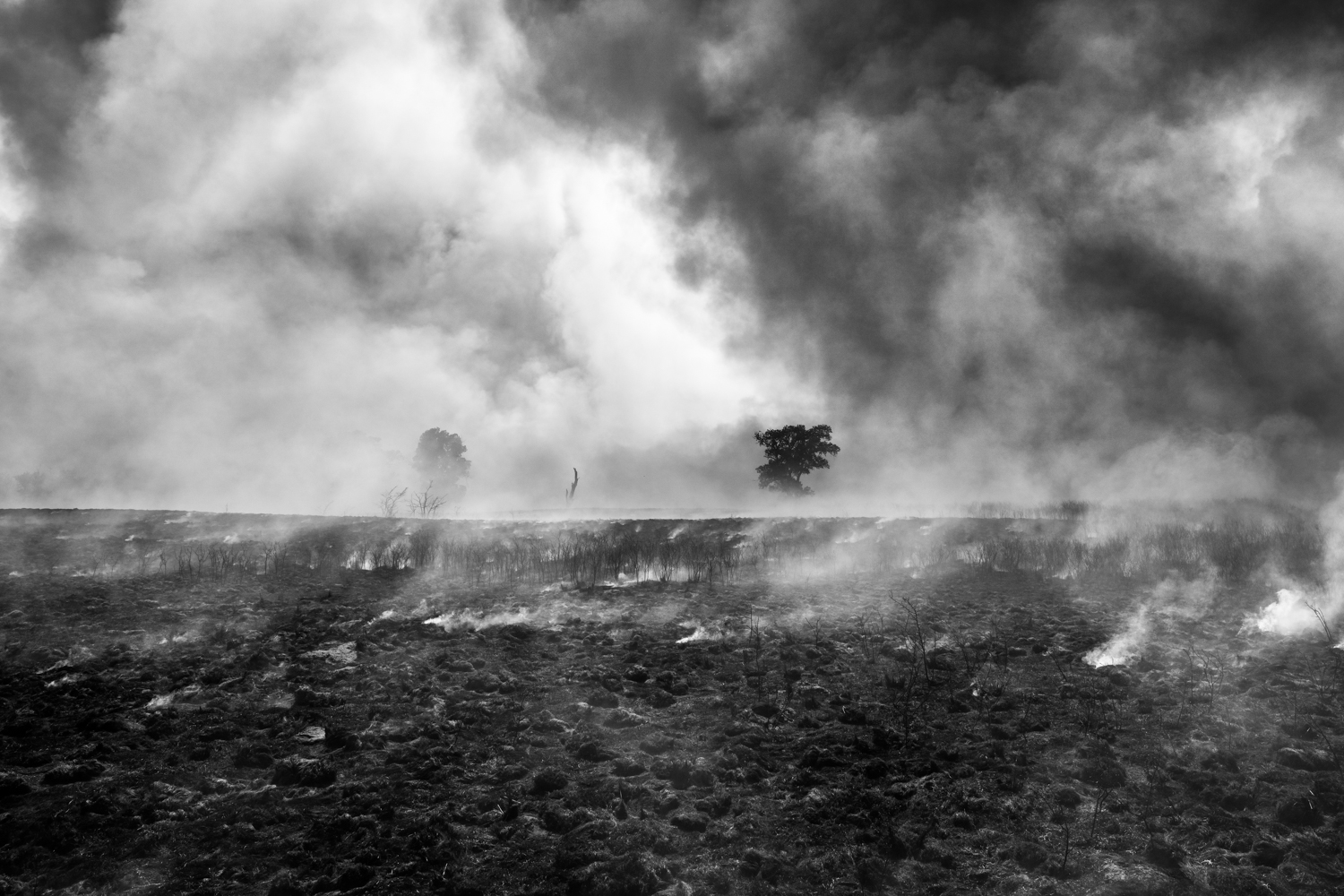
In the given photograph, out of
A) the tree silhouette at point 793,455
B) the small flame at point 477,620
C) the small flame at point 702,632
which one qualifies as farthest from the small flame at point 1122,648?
the tree silhouette at point 793,455

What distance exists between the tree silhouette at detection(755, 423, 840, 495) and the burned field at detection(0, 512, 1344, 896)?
29.0 meters

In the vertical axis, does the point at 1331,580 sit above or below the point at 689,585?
above

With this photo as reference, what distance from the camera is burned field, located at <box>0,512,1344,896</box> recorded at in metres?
4.42

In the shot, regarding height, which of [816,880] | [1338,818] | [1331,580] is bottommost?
[816,880]

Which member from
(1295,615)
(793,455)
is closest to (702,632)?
(1295,615)

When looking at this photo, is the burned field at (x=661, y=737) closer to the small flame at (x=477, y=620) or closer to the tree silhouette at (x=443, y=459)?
the small flame at (x=477, y=620)

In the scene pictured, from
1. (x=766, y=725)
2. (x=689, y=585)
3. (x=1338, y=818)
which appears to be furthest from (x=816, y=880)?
(x=689, y=585)

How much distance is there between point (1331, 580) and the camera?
36.4 ft

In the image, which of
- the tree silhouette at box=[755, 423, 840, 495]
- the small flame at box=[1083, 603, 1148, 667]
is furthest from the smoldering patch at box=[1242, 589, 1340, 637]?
the tree silhouette at box=[755, 423, 840, 495]

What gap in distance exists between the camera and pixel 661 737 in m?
6.23

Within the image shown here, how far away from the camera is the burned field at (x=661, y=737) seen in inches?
174

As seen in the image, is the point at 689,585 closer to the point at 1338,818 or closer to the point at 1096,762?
the point at 1096,762

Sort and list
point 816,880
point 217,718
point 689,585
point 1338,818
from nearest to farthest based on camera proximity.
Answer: point 816,880 < point 1338,818 < point 217,718 < point 689,585

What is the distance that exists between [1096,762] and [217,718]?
7.71 m
